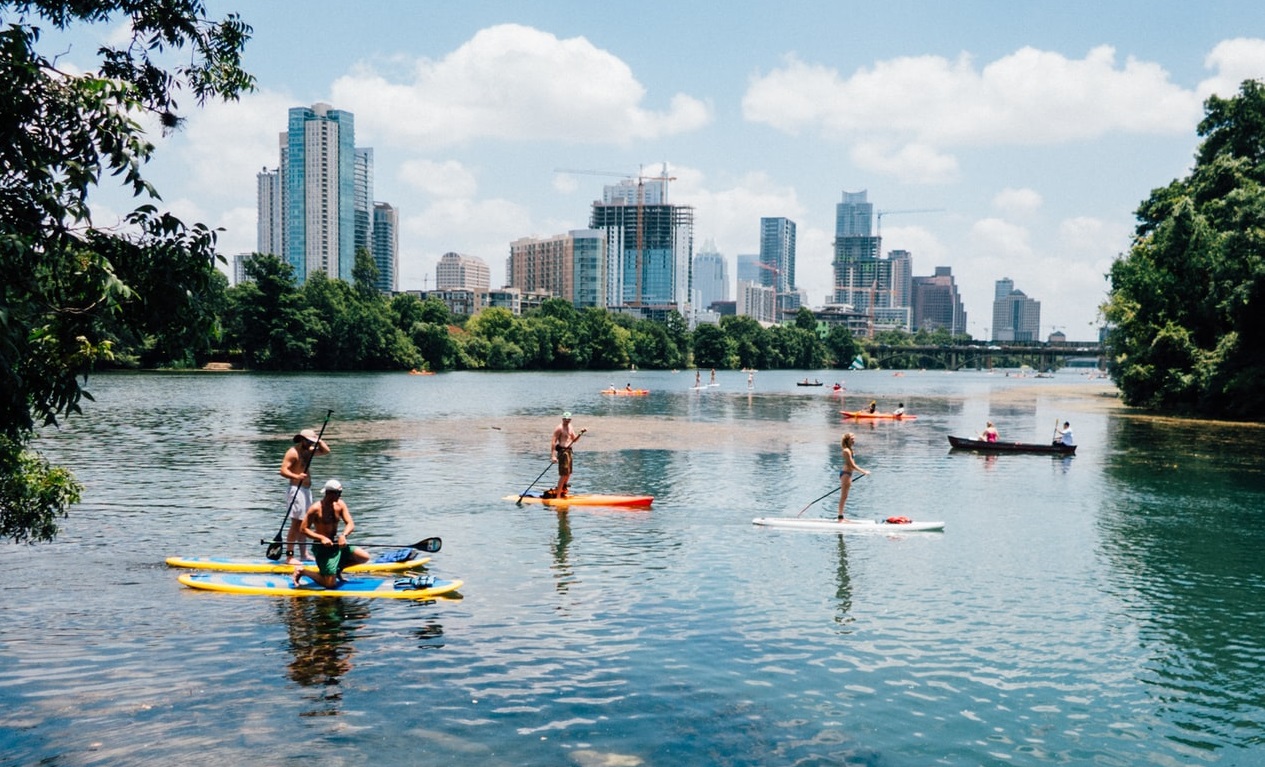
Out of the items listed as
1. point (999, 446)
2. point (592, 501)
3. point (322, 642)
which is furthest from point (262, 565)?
point (999, 446)

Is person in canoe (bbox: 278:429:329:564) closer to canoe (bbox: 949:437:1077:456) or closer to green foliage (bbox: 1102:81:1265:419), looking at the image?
canoe (bbox: 949:437:1077:456)

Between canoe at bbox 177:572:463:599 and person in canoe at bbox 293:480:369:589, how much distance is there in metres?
0.19

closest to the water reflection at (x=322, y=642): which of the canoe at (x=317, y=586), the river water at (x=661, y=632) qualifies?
the river water at (x=661, y=632)

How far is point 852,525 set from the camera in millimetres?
24969

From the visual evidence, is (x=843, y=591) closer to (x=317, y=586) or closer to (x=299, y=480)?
(x=317, y=586)

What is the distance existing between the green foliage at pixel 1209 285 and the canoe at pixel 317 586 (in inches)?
2333

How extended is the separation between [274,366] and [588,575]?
416ft

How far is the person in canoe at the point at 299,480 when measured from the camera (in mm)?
18953

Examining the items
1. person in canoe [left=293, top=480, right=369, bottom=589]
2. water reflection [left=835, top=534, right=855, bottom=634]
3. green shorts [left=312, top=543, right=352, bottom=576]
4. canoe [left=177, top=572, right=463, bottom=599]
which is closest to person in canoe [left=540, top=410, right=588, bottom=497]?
water reflection [left=835, top=534, right=855, bottom=634]

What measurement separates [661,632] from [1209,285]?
219 ft

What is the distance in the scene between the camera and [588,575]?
19625 mm

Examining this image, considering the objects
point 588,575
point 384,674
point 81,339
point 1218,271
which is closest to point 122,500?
point 588,575

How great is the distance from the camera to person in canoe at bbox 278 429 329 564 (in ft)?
62.2

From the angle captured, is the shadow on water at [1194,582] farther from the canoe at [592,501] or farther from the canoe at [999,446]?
the canoe at [592,501]
